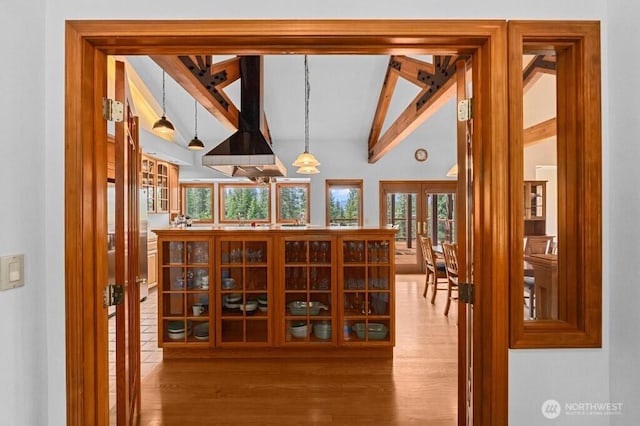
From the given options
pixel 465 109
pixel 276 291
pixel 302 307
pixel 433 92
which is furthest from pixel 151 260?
pixel 465 109

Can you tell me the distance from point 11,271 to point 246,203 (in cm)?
675

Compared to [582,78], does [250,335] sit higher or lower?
lower

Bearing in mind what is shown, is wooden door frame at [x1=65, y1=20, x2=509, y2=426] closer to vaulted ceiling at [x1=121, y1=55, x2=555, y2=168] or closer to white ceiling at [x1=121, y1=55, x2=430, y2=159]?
vaulted ceiling at [x1=121, y1=55, x2=555, y2=168]

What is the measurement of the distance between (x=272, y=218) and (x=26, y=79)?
21.7 ft

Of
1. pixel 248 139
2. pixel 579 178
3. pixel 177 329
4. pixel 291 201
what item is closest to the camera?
pixel 579 178

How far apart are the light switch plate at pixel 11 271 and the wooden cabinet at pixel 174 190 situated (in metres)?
6.39

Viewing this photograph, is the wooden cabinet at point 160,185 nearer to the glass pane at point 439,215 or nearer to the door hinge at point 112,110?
the door hinge at point 112,110

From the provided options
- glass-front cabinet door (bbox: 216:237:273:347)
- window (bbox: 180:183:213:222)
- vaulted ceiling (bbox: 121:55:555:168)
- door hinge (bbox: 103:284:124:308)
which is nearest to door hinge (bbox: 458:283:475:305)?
vaulted ceiling (bbox: 121:55:555:168)

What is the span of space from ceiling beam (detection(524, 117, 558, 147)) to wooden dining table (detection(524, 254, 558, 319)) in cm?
58

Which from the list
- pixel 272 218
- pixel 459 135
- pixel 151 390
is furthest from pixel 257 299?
pixel 272 218

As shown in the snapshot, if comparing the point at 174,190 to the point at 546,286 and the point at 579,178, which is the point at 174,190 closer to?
the point at 546,286

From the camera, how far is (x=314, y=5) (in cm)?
136

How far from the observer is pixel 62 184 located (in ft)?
4.35

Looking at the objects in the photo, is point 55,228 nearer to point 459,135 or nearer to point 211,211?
point 459,135
